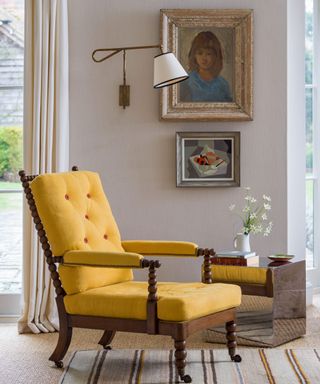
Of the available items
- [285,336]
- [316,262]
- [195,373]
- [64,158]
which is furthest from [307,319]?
[64,158]

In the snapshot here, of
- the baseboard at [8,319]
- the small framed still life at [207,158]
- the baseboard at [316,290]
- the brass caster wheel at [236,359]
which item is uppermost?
the small framed still life at [207,158]

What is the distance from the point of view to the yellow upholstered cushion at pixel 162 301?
4035 millimetres

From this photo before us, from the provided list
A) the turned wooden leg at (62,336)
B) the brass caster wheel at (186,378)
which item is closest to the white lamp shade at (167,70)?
the turned wooden leg at (62,336)

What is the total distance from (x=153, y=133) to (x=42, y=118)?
781 millimetres

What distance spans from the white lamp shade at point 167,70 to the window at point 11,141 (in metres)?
1.14

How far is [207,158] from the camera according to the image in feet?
18.7

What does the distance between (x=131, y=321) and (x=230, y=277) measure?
1048 mm

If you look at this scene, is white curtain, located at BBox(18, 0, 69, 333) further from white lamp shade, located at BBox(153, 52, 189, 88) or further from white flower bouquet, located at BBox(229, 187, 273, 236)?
white flower bouquet, located at BBox(229, 187, 273, 236)

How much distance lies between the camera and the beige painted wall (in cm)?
570

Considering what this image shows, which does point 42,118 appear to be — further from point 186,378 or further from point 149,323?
point 186,378

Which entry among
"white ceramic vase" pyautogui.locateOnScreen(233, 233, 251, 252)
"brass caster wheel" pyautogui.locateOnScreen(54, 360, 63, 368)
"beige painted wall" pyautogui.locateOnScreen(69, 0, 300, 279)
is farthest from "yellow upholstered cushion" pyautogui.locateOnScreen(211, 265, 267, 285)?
"brass caster wheel" pyautogui.locateOnScreen(54, 360, 63, 368)

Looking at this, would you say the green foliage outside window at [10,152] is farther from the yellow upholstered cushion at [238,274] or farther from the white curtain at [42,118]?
the yellow upholstered cushion at [238,274]

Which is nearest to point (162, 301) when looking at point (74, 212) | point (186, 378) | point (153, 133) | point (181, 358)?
point (181, 358)

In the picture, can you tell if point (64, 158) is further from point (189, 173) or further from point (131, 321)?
point (131, 321)
